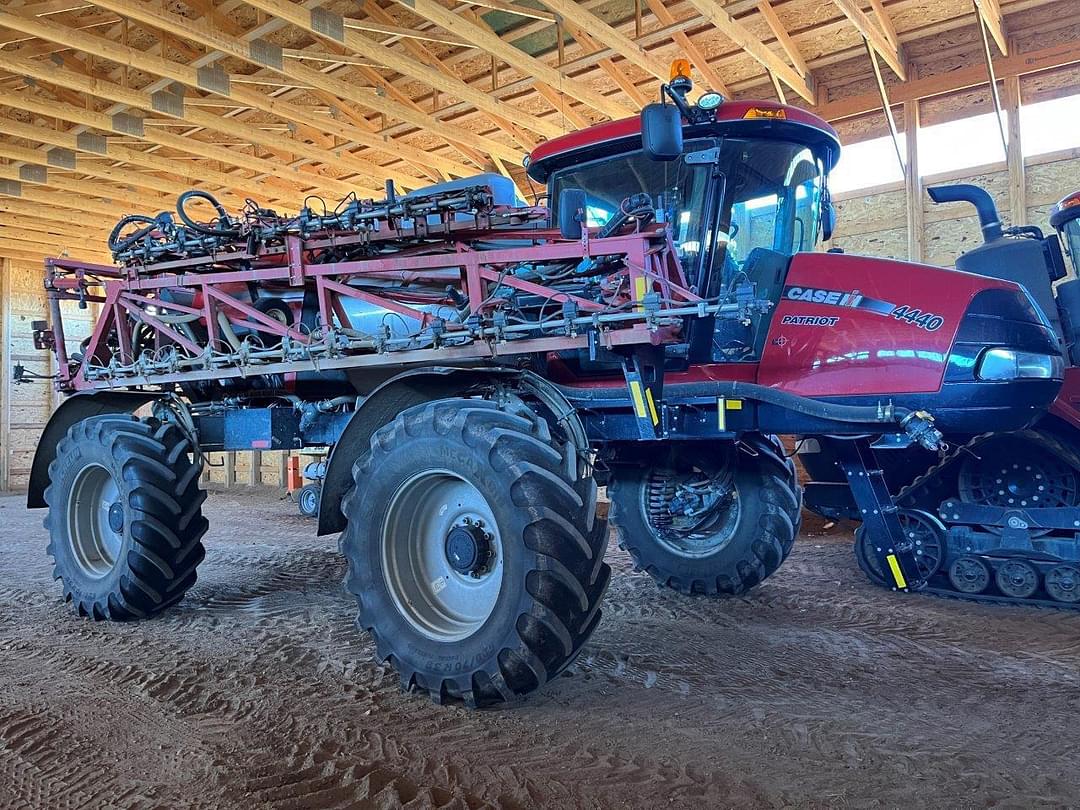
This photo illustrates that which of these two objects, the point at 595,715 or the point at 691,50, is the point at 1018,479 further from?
the point at 691,50

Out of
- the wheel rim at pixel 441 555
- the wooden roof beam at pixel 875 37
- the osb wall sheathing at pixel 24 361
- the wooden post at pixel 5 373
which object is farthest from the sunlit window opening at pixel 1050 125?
the wooden post at pixel 5 373

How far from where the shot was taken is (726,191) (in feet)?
14.1

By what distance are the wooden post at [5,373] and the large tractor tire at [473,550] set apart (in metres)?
15.6

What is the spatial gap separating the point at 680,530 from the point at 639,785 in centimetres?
306

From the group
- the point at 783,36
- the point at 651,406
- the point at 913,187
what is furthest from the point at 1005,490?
the point at 783,36

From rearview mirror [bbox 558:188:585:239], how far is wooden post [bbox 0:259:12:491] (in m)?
15.7

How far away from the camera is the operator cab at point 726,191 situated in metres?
4.23

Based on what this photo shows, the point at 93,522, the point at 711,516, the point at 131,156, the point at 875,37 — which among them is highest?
the point at 875,37

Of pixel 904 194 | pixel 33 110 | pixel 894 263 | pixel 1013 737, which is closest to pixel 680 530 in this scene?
pixel 894 263

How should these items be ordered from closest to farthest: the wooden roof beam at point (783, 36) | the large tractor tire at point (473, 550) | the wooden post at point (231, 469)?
1. the large tractor tire at point (473, 550)
2. the wooden roof beam at point (783, 36)
3. the wooden post at point (231, 469)

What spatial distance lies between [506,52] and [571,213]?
483 cm

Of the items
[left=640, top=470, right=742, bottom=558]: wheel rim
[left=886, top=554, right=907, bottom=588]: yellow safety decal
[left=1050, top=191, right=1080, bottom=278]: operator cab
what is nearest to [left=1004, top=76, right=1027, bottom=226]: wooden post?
[left=1050, top=191, right=1080, bottom=278]: operator cab

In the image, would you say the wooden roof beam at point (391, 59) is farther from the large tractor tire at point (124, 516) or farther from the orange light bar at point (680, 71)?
the orange light bar at point (680, 71)

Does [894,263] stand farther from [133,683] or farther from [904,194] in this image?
[904,194]
